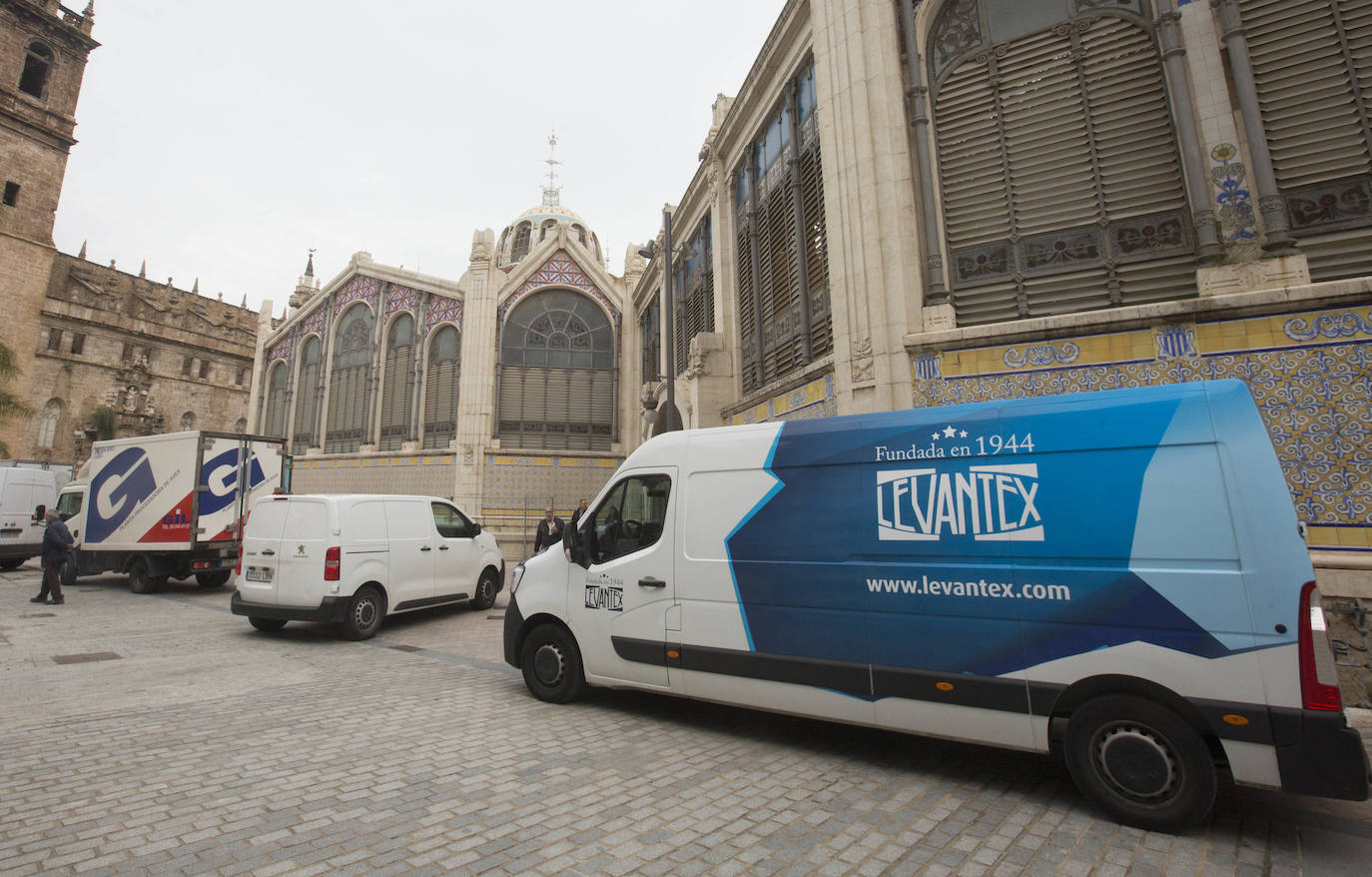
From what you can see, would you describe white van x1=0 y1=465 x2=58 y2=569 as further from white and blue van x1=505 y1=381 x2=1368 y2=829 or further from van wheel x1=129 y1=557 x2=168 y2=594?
white and blue van x1=505 y1=381 x2=1368 y2=829

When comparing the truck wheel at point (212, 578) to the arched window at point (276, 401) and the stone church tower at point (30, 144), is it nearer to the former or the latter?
the arched window at point (276, 401)

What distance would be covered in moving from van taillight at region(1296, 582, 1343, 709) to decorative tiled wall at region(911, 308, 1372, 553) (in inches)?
130

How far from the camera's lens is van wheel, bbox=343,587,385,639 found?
8.23 metres

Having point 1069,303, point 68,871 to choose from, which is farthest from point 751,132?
point 68,871

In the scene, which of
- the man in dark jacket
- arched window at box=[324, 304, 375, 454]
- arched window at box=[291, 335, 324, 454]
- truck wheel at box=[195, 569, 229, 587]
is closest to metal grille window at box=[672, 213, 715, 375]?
truck wheel at box=[195, 569, 229, 587]

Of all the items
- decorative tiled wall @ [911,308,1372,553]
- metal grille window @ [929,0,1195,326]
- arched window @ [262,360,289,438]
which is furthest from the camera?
arched window @ [262,360,289,438]

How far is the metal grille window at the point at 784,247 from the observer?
9492mm

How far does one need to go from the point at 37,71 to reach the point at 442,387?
1634 inches

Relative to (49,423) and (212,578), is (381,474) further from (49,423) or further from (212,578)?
(49,423)

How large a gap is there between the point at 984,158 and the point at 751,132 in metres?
5.57

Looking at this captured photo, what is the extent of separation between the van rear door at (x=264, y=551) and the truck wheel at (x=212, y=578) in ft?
20.8

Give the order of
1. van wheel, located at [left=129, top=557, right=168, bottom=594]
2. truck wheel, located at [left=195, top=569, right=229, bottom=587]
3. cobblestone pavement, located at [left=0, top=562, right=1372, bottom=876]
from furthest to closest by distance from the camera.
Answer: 1. truck wheel, located at [left=195, top=569, right=229, bottom=587]
2. van wheel, located at [left=129, top=557, right=168, bottom=594]
3. cobblestone pavement, located at [left=0, top=562, right=1372, bottom=876]

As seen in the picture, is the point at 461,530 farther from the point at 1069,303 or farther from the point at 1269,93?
the point at 1269,93

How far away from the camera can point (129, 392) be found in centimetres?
4284
